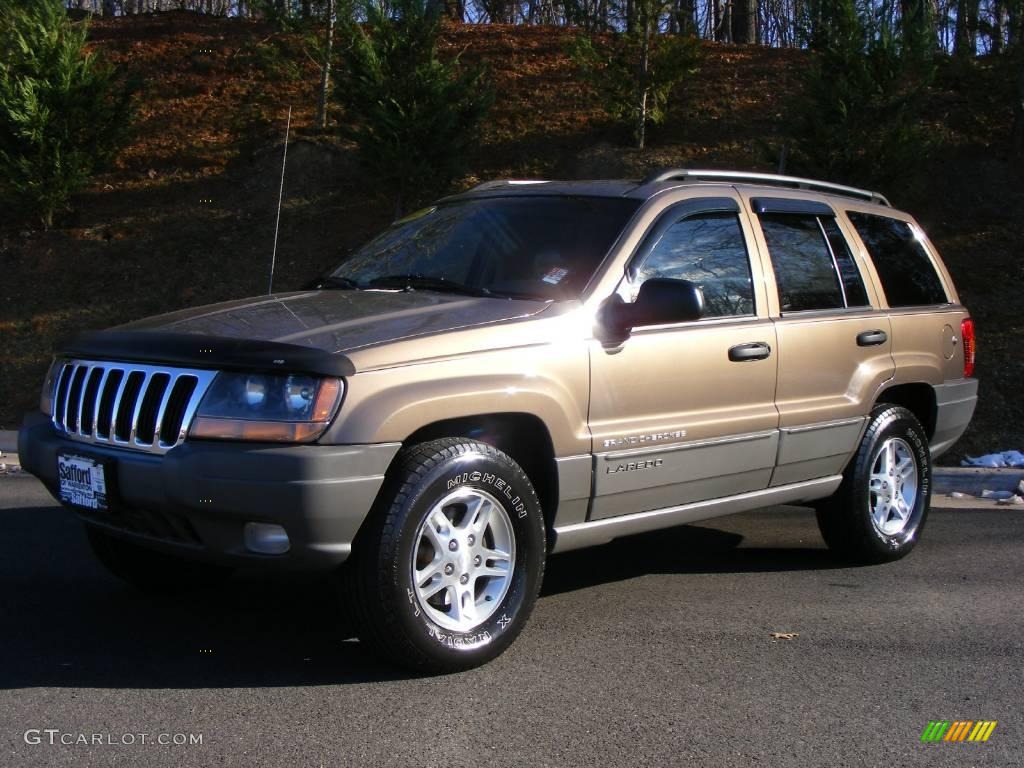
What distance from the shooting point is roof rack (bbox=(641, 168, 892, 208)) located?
5.59 m

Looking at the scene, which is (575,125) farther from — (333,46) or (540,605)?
(540,605)

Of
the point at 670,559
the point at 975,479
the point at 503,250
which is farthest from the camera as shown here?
the point at 975,479

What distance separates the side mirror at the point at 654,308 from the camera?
4602 millimetres

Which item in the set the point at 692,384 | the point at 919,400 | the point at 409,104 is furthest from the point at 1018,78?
the point at 692,384

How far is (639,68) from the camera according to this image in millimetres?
17688

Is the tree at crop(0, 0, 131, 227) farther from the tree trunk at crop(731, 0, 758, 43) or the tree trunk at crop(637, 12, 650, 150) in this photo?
the tree trunk at crop(731, 0, 758, 43)

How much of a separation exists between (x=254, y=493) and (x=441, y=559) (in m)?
0.78

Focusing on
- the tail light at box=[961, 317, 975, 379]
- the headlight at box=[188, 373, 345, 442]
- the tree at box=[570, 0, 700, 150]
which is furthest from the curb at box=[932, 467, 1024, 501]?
the tree at box=[570, 0, 700, 150]

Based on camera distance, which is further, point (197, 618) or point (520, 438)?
point (197, 618)

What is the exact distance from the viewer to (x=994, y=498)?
26.9 ft

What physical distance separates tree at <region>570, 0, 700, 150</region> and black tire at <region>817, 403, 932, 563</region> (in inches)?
478

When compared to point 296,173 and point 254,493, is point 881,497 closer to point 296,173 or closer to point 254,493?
point 254,493

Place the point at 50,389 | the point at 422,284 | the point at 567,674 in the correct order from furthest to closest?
1. the point at 422,284
2. the point at 50,389
3. the point at 567,674

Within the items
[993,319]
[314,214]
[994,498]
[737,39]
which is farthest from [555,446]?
[737,39]
